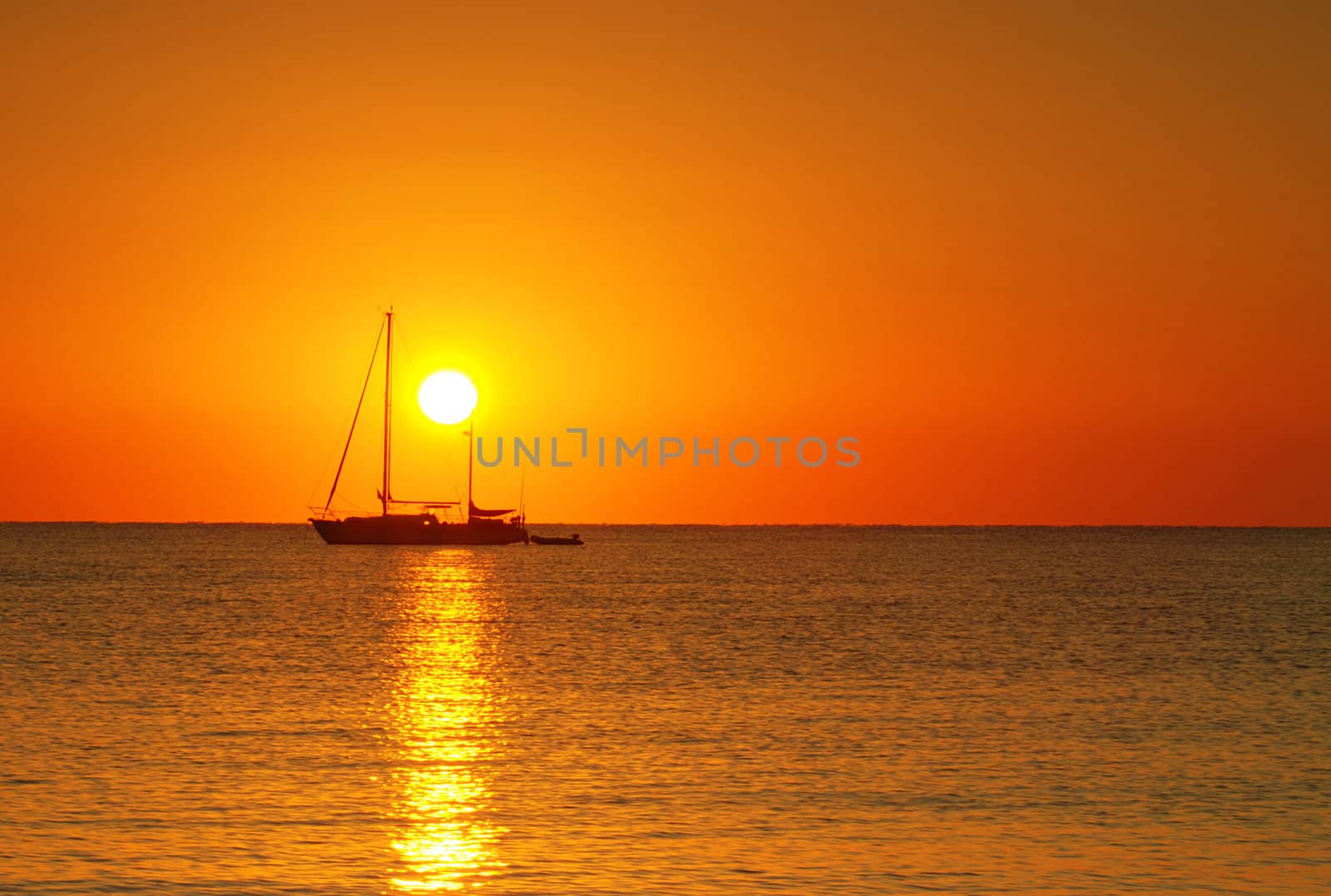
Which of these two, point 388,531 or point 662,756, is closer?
point 662,756

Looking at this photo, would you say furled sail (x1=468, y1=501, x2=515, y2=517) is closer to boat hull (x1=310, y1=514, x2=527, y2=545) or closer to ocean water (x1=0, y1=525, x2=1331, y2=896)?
boat hull (x1=310, y1=514, x2=527, y2=545)

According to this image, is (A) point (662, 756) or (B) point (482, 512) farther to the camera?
(B) point (482, 512)

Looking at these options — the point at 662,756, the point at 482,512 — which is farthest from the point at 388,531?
the point at 662,756

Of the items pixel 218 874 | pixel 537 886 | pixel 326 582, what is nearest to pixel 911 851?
pixel 537 886

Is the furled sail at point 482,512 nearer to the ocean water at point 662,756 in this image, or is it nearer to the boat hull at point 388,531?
the boat hull at point 388,531

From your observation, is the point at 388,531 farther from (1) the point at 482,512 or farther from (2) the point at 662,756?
(2) the point at 662,756

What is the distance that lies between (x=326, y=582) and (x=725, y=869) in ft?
319

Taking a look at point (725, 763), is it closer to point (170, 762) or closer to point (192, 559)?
point (170, 762)

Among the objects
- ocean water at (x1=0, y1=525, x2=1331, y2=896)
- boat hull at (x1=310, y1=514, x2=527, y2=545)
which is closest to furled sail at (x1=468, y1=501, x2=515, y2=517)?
boat hull at (x1=310, y1=514, x2=527, y2=545)

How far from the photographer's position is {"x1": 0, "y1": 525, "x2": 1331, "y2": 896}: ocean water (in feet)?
67.2

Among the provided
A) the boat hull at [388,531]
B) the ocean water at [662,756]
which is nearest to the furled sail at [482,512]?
the boat hull at [388,531]

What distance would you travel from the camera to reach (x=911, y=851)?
845 inches

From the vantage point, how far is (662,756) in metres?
29.7

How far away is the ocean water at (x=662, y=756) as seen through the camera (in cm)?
2048
